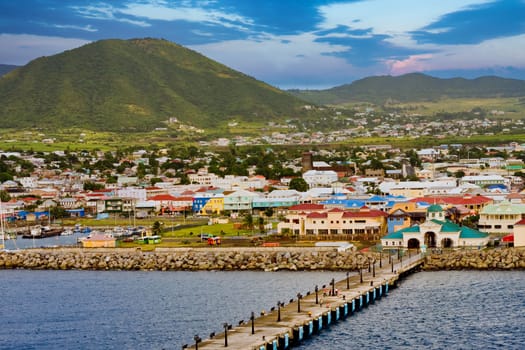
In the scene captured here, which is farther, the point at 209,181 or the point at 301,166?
the point at 301,166

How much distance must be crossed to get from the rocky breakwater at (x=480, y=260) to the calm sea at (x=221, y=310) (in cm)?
177

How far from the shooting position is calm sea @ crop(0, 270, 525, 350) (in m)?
40.6

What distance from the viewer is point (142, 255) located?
6681 cm

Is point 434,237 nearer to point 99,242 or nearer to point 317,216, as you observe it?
point 317,216

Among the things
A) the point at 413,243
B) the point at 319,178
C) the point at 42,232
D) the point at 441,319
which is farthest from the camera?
the point at 319,178

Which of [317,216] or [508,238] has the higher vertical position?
[317,216]

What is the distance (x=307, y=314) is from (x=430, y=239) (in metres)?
24.5

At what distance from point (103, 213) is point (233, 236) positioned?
36256mm

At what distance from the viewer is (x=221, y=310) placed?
46750 millimetres

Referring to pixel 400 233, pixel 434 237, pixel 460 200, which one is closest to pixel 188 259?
pixel 400 233

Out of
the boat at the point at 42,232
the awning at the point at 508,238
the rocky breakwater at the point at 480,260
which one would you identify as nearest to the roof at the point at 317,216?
the awning at the point at 508,238

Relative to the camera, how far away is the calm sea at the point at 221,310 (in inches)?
1599

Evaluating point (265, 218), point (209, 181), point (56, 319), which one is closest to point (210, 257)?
point (56, 319)

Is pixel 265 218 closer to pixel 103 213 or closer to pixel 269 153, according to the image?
pixel 103 213
